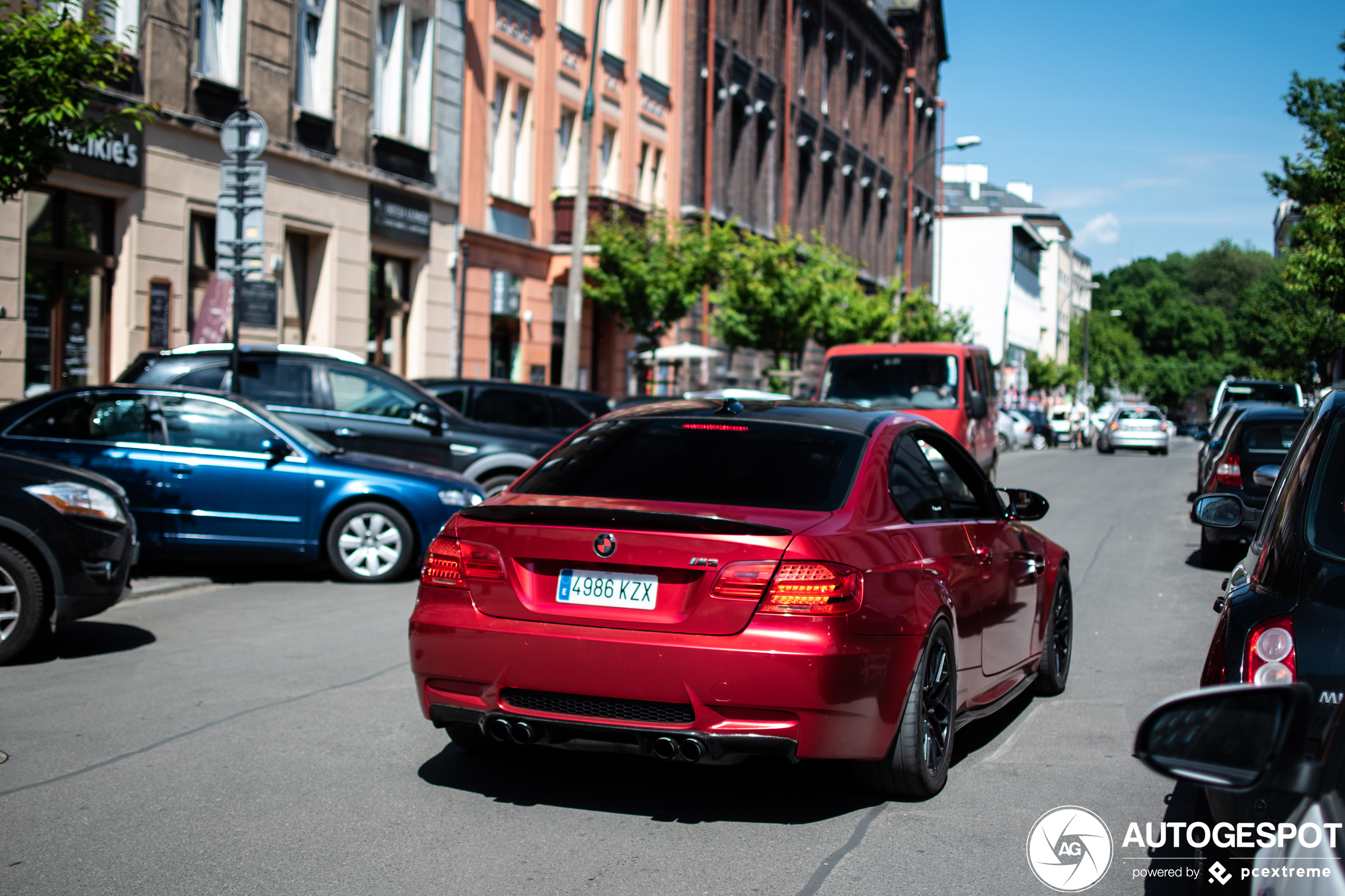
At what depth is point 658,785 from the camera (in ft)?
17.6

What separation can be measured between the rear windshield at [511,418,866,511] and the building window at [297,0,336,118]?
18.7 metres

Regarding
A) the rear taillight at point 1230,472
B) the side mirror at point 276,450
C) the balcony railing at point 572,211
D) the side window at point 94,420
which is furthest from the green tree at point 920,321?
the side window at point 94,420

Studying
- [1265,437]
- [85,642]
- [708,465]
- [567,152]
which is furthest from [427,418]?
[567,152]

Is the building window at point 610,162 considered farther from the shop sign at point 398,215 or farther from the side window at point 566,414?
the side window at point 566,414

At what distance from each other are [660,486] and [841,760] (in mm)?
1340

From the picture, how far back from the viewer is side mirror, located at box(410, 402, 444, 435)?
45.6ft

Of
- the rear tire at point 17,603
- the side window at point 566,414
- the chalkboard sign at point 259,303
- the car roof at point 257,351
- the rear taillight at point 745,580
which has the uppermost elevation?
the chalkboard sign at point 259,303

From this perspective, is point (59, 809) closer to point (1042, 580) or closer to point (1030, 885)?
point (1030, 885)

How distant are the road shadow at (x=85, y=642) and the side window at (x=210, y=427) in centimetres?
222

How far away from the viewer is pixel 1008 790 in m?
5.31

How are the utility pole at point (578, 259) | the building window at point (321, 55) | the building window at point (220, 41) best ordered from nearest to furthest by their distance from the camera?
the building window at point (220, 41), the building window at point (321, 55), the utility pole at point (578, 259)

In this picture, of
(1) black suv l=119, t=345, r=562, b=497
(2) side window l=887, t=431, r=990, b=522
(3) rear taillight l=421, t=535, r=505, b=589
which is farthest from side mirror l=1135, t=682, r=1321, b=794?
(1) black suv l=119, t=345, r=562, b=497

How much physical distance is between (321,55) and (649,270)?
29.3ft

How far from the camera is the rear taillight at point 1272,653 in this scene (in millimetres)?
3291
